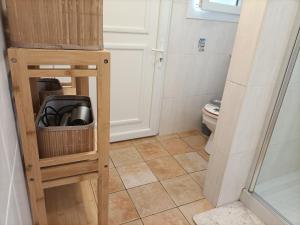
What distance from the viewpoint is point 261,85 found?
4.12ft

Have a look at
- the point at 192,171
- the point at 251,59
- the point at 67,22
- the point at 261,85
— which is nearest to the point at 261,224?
the point at 192,171

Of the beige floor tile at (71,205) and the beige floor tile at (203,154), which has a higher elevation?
the beige floor tile at (71,205)

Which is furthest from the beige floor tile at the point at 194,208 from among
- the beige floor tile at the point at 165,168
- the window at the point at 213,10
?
the window at the point at 213,10

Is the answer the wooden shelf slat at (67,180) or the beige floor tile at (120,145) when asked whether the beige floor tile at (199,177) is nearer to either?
the beige floor tile at (120,145)

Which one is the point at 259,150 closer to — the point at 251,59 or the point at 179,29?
the point at 251,59

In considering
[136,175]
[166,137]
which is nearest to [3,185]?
[136,175]

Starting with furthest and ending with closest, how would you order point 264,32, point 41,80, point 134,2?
point 134,2, point 41,80, point 264,32

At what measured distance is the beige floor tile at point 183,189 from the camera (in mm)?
1602

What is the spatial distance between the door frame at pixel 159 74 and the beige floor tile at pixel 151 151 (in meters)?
0.14

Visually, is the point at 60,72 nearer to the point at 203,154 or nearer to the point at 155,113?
the point at 155,113

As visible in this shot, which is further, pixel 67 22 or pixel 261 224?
pixel 261 224

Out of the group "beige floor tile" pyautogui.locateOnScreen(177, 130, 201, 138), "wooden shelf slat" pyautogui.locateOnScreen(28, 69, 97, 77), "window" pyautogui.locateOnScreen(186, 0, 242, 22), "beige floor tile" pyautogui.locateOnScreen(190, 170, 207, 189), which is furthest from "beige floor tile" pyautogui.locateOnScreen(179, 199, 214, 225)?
"window" pyautogui.locateOnScreen(186, 0, 242, 22)

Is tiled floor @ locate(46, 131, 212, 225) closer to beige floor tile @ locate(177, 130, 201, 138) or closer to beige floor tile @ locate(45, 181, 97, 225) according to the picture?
beige floor tile @ locate(45, 181, 97, 225)

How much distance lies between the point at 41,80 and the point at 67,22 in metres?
0.79
